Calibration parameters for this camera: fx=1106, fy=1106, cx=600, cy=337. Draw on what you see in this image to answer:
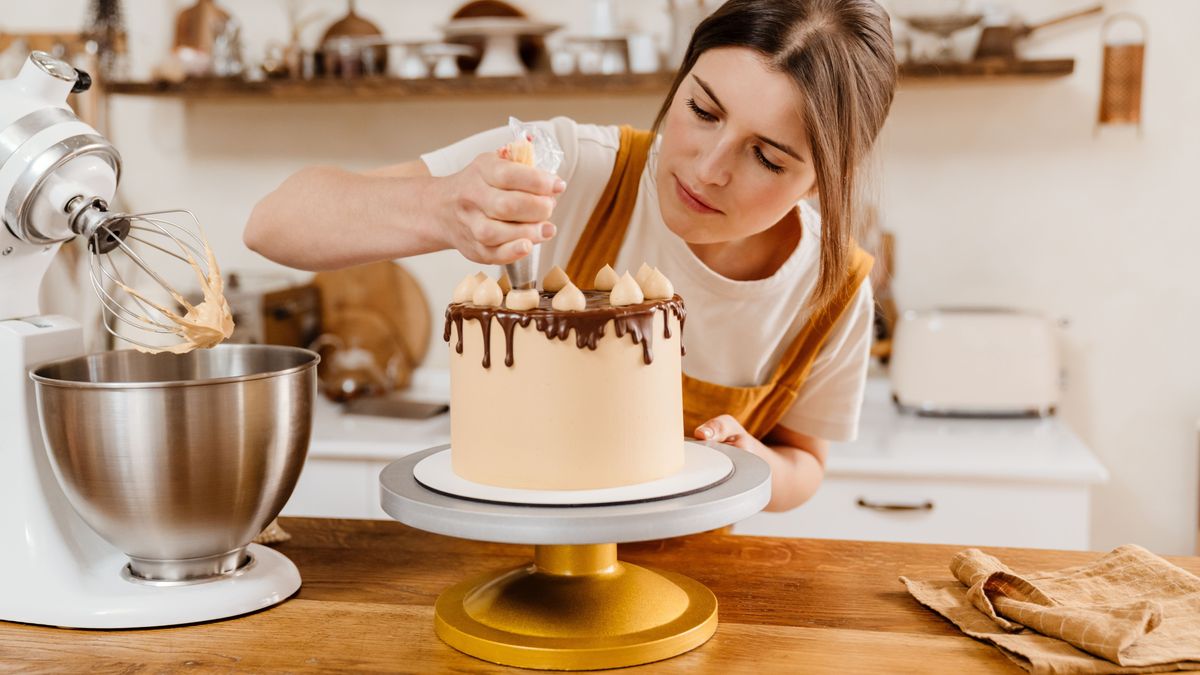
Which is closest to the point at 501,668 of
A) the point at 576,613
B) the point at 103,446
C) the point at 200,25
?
the point at 576,613

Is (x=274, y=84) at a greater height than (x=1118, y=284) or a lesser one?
greater

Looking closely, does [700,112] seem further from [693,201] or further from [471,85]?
[471,85]

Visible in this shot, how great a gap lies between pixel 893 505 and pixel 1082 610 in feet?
4.33

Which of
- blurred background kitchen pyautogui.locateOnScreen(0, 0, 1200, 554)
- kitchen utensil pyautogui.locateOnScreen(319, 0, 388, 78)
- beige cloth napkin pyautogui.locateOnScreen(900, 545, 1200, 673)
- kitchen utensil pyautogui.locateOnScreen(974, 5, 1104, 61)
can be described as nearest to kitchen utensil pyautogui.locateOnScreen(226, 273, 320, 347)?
blurred background kitchen pyautogui.locateOnScreen(0, 0, 1200, 554)

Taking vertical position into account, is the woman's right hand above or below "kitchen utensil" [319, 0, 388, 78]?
below

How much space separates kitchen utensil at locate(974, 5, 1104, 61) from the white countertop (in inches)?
34.0

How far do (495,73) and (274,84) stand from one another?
560 millimetres

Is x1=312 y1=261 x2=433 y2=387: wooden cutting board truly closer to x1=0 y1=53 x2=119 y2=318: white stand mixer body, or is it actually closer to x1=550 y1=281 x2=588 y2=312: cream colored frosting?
x1=0 y1=53 x2=119 y2=318: white stand mixer body

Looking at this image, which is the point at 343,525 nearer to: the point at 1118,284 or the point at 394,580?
the point at 394,580

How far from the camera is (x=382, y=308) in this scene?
3.04m

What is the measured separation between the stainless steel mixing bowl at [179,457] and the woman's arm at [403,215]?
0.55 ft

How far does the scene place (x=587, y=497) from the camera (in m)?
0.92

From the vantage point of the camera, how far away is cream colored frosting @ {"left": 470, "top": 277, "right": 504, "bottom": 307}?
994 millimetres

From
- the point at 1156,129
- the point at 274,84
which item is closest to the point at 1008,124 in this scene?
the point at 1156,129
